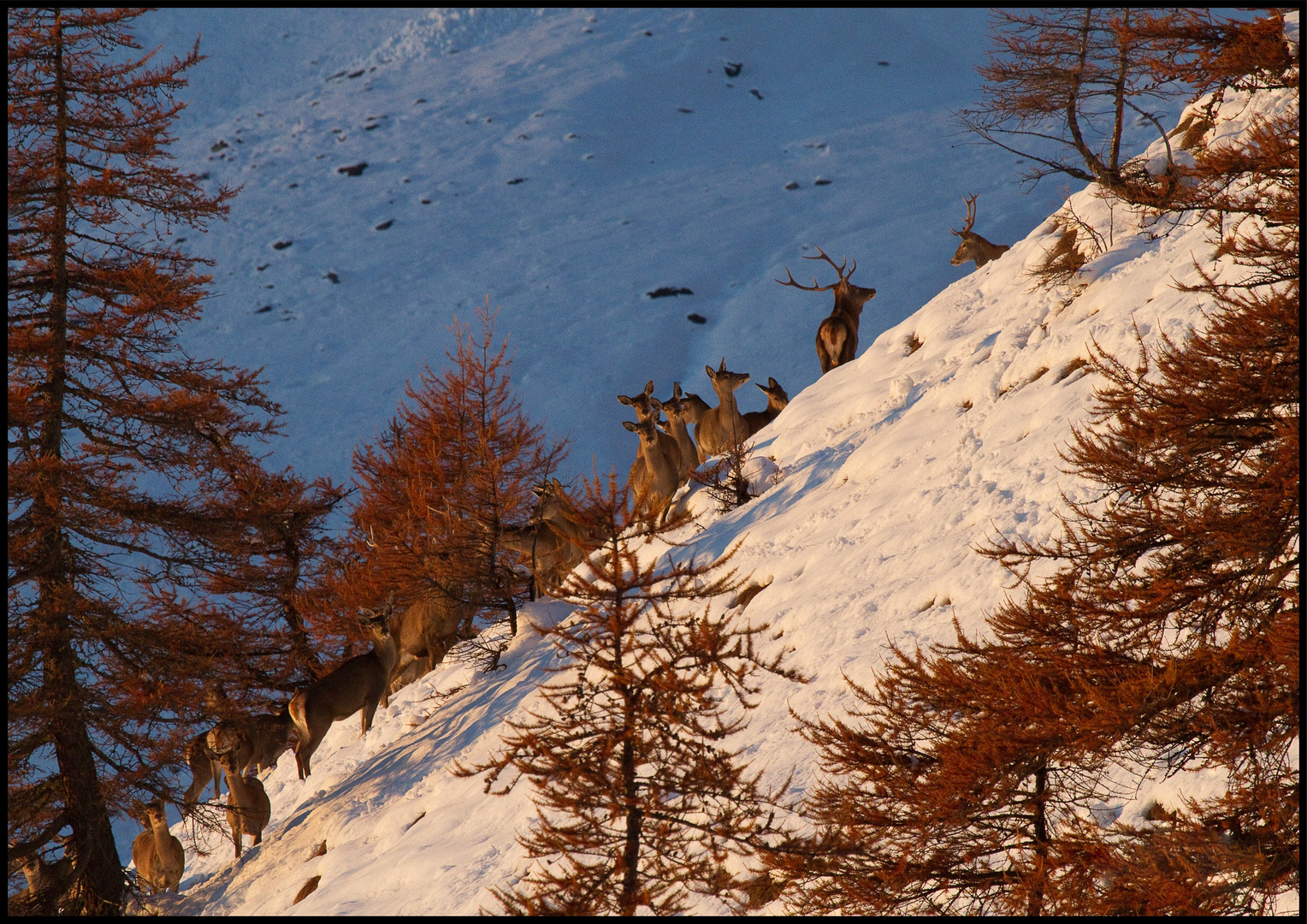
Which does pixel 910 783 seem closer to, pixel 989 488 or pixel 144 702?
pixel 989 488

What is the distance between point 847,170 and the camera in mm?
61438

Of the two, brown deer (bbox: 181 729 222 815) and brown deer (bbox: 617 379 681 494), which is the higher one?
brown deer (bbox: 617 379 681 494)

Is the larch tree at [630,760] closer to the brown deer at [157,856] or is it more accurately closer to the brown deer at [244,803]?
the brown deer at [244,803]

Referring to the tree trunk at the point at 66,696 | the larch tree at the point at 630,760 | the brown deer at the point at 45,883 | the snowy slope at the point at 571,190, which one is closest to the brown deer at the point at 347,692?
the tree trunk at the point at 66,696

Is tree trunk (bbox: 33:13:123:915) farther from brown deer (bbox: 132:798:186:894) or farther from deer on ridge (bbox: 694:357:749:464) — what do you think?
deer on ridge (bbox: 694:357:749:464)

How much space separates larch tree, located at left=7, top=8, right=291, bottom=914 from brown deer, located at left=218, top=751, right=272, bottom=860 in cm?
65

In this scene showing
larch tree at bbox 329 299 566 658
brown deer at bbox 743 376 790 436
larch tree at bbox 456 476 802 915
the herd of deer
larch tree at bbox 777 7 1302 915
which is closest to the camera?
larch tree at bbox 777 7 1302 915

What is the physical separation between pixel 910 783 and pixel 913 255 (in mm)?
48748

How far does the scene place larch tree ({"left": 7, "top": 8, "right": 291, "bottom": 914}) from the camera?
1034 centimetres

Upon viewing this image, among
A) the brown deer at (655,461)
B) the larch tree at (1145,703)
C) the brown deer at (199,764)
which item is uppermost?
the larch tree at (1145,703)

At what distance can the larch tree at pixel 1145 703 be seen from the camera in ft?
14.6

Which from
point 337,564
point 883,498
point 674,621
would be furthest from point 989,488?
point 337,564

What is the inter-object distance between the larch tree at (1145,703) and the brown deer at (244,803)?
26.6 ft

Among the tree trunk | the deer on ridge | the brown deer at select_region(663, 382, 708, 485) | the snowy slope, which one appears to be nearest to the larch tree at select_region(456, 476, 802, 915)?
the tree trunk
